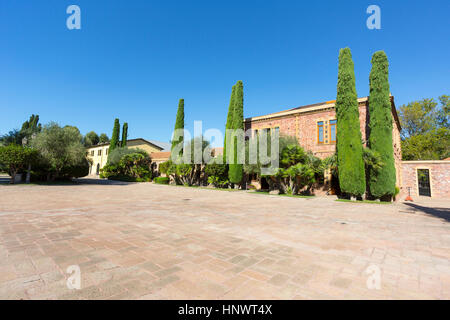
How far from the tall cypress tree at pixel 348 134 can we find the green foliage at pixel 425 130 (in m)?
19.9

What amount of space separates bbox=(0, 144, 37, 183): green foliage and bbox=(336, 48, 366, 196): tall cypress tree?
972 inches

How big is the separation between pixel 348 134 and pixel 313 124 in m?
4.88

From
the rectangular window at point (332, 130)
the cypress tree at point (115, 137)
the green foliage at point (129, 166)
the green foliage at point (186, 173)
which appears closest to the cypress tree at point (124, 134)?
the cypress tree at point (115, 137)

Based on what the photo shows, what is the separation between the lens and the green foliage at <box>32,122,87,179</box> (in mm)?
18000

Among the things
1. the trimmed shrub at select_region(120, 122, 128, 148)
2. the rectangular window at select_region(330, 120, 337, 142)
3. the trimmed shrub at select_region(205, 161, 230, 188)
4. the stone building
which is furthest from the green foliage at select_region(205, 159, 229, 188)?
the trimmed shrub at select_region(120, 122, 128, 148)

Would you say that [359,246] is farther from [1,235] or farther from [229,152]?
[229,152]

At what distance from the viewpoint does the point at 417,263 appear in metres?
3.17

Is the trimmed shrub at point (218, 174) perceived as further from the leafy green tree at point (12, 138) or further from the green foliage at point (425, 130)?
the green foliage at point (425, 130)

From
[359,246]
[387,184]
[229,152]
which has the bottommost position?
[359,246]

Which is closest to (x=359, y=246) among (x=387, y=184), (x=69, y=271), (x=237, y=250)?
(x=237, y=250)

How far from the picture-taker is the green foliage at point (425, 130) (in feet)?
80.8

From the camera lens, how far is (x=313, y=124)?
58.3 feet

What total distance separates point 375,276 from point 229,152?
17995 mm

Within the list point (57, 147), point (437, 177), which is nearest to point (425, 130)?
point (437, 177)
